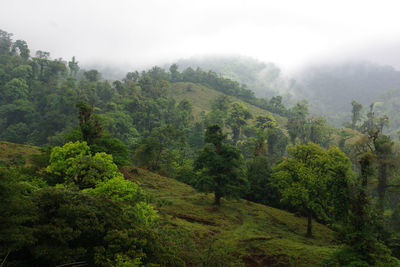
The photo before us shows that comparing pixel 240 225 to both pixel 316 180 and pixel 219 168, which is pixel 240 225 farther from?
pixel 316 180

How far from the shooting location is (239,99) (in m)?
148

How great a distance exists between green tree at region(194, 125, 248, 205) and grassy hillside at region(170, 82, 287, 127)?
292ft

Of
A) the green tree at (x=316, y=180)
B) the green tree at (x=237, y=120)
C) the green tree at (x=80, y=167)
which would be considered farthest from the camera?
the green tree at (x=237, y=120)

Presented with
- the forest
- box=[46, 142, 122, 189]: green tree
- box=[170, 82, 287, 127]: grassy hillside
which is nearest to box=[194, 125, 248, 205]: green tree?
the forest

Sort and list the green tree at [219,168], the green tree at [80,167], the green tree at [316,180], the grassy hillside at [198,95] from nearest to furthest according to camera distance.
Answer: the green tree at [80,167], the green tree at [316,180], the green tree at [219,168], the grassy hillside at [198,95]

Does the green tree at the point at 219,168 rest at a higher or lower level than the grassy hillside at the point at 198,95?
lower

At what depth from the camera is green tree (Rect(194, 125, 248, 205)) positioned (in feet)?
113

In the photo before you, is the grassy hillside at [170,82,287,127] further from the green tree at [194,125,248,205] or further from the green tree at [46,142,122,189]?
the green tree at [46,142,122,189]

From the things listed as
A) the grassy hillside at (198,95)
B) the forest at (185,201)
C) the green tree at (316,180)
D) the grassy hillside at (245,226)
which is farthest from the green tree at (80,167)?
the grassy hillside at (198,95)

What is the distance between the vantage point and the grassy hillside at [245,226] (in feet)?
81.7

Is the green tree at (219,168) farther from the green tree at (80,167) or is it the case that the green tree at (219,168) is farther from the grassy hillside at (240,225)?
the green tree at (80,167)

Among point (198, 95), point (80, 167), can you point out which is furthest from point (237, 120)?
point (80, 167)

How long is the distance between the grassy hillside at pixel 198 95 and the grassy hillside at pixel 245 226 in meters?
85.3

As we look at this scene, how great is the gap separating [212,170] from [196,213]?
6092 millimetres
